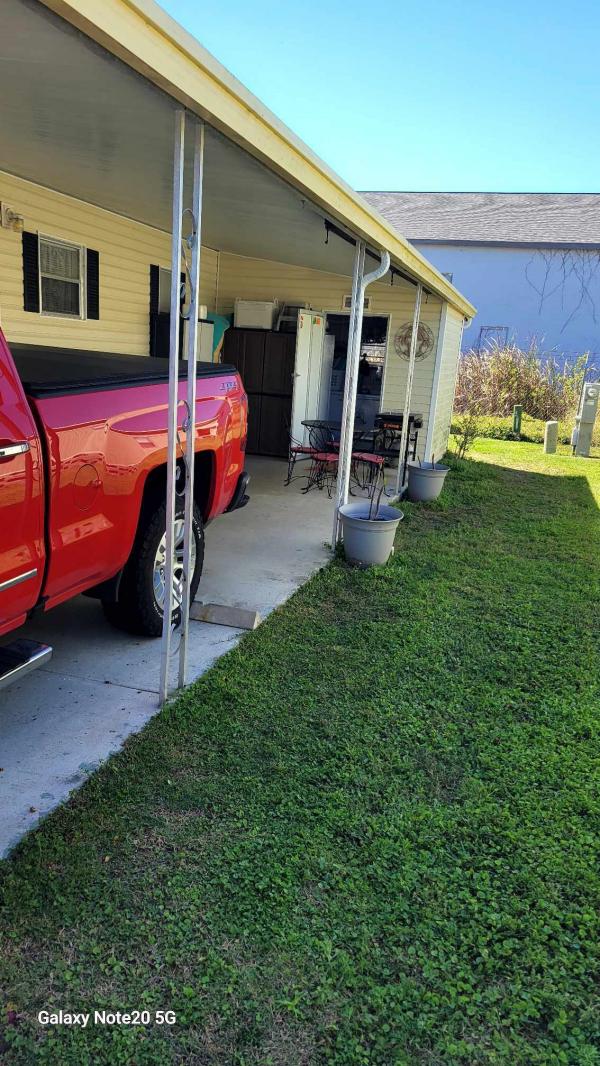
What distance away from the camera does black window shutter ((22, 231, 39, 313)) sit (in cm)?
607

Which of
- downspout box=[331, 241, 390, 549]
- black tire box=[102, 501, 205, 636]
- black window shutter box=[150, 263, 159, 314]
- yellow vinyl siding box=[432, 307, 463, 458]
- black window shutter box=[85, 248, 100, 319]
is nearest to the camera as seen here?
black tire box=[102, 501, 205, 636]

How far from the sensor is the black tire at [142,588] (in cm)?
392

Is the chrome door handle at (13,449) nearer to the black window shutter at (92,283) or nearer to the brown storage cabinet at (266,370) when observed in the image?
the black window shutter at (92,283)

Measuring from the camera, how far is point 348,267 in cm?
939

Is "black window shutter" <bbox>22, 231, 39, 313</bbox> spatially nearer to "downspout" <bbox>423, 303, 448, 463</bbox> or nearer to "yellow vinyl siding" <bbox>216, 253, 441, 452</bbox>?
"yellow vinyl siding" <bbox>216, 253, 441, 452</bbox>

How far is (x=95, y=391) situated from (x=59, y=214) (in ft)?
13.0

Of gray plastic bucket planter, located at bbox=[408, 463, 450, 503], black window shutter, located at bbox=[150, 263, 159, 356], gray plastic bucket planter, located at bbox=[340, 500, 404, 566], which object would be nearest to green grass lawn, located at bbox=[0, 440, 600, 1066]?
gray plastic bucket planter, located at bbox=[340, 500, 404, 566]

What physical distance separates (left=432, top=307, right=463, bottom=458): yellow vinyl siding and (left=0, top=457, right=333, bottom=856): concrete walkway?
543cm

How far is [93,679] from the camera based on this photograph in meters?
3.77

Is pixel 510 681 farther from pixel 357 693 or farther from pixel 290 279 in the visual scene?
pixel 290 279

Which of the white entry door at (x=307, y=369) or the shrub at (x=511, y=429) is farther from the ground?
the white entry door at (x=307, y=369)

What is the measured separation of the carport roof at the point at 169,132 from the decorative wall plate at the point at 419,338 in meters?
3.62

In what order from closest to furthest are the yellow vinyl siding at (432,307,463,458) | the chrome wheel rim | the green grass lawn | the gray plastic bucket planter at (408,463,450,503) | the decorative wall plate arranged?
the green grass lawn < the chrome wheel rim < the gray plastic bucket planter at (408,463,450,503) < the decorative wall plate < the yellow vinyl siding at (432,307,463,458)

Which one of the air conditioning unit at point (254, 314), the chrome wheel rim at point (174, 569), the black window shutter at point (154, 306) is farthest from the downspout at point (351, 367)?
the air conditioning unit at point (254, 314)
